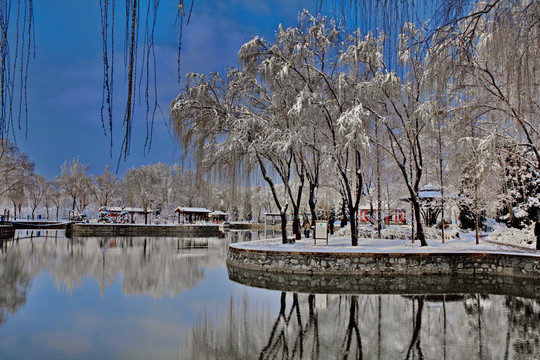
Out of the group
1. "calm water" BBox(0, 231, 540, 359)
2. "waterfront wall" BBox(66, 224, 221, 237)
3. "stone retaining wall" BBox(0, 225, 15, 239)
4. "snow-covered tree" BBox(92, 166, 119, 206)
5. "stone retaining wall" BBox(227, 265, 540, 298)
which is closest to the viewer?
"calm water" BBox(0, 231, 540, 359)

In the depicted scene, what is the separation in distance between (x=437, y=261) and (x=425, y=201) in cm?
920

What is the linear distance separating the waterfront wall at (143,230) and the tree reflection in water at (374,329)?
103 ft

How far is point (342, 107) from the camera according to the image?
16828 mm

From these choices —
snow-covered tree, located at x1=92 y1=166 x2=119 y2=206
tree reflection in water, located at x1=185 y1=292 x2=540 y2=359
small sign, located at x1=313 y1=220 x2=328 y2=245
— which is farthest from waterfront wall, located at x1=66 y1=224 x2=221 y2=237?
tree reflection in water, located at x1=185 y1=292 x2=540 y2=359

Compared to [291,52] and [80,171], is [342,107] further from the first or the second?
[80,171]

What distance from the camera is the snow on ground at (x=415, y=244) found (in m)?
13.5

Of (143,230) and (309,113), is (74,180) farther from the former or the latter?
(309,113)

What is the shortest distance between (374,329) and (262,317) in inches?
87.6

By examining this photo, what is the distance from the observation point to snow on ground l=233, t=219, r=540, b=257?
13492 mm

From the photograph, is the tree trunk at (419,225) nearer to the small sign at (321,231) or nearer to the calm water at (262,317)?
the calm water at (262,317)

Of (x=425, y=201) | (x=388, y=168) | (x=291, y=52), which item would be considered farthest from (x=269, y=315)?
(x=388, y=168)


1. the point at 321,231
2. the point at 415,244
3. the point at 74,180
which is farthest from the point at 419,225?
the point at 74,180

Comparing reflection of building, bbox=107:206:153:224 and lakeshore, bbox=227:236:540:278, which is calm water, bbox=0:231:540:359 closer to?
lakeshore, bbox=227:236:540:278

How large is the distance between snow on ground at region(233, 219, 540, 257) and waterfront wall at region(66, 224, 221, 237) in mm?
22142
